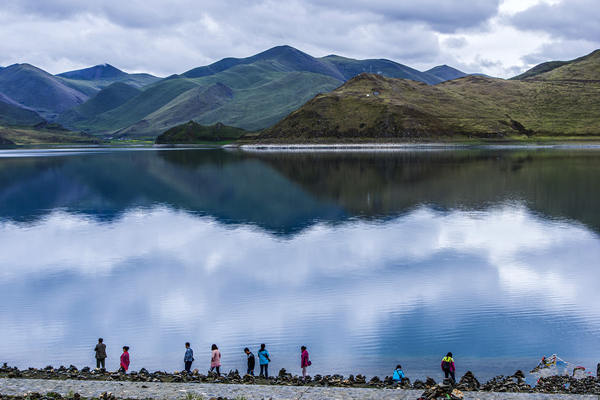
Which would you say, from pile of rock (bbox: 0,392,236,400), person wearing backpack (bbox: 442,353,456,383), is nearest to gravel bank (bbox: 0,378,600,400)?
pile of rock (bbox: 0,392,236,400)

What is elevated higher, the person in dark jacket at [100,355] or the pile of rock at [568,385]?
the person in dark jacket at [100,355]

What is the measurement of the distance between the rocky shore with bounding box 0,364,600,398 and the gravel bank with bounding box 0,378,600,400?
1.33 meters

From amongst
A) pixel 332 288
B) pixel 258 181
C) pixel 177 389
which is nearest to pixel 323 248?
pixel 332 288

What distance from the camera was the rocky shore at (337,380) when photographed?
22688 millimetres

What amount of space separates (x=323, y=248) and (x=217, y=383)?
31.3m

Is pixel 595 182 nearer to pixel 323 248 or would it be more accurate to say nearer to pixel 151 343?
pixel 323 248

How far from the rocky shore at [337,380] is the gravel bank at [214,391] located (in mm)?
1327

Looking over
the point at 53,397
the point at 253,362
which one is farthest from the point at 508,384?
the point at 53,397

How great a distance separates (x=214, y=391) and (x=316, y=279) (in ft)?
72.5

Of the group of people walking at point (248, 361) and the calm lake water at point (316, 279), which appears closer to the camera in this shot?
the group of people walking at point (248, 361)

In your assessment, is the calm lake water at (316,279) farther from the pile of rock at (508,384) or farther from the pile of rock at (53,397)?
the pile of rock at (53,397)

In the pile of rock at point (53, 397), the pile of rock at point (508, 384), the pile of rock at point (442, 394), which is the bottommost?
the pile of rock at point (508, 384)

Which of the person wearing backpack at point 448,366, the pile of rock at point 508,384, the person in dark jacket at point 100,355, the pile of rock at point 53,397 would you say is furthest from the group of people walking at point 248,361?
the pile of rock at point 508,384

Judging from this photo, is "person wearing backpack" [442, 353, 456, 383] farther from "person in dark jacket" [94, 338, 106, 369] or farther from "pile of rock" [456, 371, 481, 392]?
"person in dark jacket" [94, 338, 106, 369]
